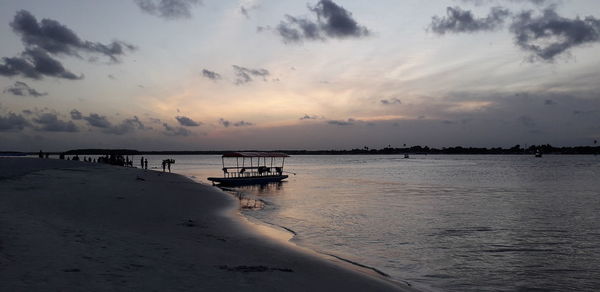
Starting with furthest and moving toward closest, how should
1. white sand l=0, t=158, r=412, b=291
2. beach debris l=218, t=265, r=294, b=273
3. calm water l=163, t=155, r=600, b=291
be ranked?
calm water l=163, t=155, r=600, b=291 → beach debris l=218, t=265, r=294, b=273 → white sand l=0, t=158, r=412, b=291

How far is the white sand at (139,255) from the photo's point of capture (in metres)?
7.10

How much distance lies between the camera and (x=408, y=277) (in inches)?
450

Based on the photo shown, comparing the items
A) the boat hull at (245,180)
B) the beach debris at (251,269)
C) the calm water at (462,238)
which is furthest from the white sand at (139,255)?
the boat hull at (245,180)

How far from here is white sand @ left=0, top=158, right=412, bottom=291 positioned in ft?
23.3

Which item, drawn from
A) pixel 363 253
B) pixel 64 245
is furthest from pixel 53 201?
pixel 363 253

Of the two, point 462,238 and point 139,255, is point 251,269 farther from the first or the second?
point 462,238

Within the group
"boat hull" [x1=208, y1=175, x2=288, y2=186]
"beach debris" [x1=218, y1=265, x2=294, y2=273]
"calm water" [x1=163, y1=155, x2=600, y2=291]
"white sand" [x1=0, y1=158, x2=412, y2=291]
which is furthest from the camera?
"boat hull" [x1=208, y1=175, x2=288, y2=186]

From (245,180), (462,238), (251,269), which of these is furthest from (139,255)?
(245,180)

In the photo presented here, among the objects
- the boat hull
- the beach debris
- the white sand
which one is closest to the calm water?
the white sand

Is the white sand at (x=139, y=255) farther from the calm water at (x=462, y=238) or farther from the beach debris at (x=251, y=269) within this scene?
the calm water at (x=462, y=238)

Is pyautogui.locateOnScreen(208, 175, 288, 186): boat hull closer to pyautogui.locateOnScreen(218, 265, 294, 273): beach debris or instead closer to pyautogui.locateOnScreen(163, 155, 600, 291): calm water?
pyautogui.locateOnScreen(163, 155, 600, 291): calm water

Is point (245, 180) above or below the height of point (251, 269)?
below

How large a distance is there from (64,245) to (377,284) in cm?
738

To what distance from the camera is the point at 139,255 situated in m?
9.21
